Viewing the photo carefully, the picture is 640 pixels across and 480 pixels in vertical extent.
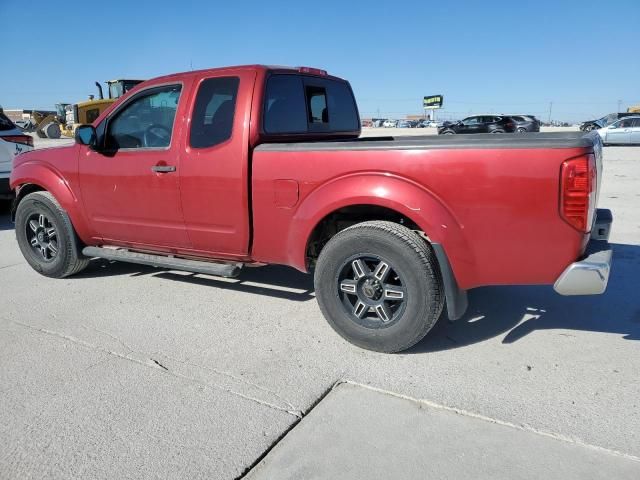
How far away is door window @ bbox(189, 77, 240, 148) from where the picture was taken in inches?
150

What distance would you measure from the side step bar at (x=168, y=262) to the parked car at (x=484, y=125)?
83.4 ft

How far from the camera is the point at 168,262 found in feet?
14.0

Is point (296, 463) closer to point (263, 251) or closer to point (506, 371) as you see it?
point (506, 371)

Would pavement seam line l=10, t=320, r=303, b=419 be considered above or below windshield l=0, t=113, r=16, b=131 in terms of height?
below

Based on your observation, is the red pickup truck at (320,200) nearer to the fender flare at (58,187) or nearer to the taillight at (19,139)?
the fender flare at (58,187)

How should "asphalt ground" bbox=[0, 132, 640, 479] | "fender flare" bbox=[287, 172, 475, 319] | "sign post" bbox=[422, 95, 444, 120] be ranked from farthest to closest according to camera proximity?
"sign post" bbox=[422, 95, 444, 120] < "fender flare" bbox=[287, 172, 475, 319] < "asphalt ground" bbox=[0, 132, 640, 479]

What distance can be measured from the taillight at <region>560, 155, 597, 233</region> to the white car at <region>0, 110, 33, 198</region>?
7983mm

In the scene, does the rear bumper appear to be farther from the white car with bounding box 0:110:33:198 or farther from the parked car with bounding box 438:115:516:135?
the parked car with bounding box 438:115:516:135

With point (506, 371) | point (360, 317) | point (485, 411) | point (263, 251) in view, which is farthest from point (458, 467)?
point (263, 251)

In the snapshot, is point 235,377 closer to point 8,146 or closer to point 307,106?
point 307,106

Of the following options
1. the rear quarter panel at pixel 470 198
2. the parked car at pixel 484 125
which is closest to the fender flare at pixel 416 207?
the rear quarter panel at pixel 470 198

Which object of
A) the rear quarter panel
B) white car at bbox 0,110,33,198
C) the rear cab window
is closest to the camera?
the rear quarter panel

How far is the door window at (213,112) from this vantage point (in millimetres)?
3822

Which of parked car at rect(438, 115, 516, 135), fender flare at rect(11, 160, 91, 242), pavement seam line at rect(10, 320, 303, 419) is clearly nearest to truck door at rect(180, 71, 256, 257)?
pavement seam line at rect(10, 320, 303, 419)
